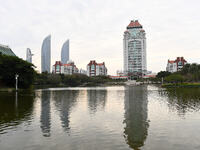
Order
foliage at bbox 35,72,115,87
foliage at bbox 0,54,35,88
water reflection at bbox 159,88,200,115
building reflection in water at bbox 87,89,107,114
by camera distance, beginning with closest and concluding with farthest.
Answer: water reflection at bbox 159,88,200,115
building reflection in water at bbox 87,89,107,114
foliage at bbox 0,54,35,88
foliage at bbox 35,72,115,87

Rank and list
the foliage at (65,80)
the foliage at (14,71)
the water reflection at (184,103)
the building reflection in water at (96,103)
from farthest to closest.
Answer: the foliage at (65,80)
the foliage at (14,71)
the building reflection in water at (96,103)
the water reflection at (184,103)

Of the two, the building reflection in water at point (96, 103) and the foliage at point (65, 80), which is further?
the foliage at point (65, 80)

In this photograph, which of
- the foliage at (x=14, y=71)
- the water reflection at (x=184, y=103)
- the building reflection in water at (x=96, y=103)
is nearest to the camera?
the water reflection at (x=184, y=103)

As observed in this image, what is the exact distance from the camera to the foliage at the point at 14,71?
61.1 metres

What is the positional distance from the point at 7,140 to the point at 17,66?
184ft

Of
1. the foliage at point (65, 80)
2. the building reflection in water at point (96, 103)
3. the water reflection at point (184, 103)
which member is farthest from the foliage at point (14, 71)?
the water reflection at point (184, 103)

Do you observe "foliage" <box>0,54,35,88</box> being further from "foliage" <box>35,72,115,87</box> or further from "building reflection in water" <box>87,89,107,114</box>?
"foliage" <box>35,72,115,87</box>

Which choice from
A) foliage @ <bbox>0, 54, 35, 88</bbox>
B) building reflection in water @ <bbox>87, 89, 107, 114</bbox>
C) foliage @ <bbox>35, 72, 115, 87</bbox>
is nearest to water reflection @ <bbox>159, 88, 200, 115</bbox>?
building reflection in water @ <bbox>87, 89, 107, 114</bbox>

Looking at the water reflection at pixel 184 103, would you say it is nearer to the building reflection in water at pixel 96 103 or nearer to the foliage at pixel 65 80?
the building reflection in water at pixel 96 103

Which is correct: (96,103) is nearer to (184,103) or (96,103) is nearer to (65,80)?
(184,103)

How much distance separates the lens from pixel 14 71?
62.6 meters

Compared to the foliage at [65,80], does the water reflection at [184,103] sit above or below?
below

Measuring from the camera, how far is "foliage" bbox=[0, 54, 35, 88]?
6106cm

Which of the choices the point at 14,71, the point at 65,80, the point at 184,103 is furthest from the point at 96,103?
the point at 65,80
